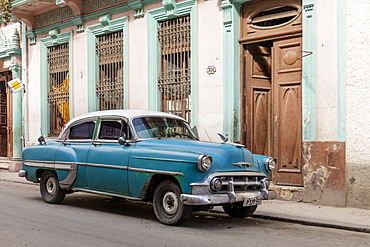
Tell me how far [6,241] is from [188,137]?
3499mm

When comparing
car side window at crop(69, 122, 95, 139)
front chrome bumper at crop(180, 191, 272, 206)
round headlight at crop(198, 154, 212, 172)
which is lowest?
front chrome bumper at crop(180, 191, 272, 206)

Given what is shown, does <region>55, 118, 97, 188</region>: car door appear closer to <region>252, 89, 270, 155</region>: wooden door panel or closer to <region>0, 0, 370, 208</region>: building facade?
<region>0, 0, 370, 208</region>: building facade

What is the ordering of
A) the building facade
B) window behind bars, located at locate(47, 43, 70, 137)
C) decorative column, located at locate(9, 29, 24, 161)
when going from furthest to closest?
decorative column, located at locate(9, 29, 24, 161)
window behind bars, located at locate(47, 43, 70, 137)
the building facade

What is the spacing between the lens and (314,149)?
9.96m

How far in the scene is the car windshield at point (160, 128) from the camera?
8172mm

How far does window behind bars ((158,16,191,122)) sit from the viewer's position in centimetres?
1279

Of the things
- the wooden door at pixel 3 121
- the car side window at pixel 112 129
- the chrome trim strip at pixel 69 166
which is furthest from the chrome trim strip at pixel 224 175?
the wooden door at pixel 3 121

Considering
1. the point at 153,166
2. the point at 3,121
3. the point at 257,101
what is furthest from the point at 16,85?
the point at 153,166

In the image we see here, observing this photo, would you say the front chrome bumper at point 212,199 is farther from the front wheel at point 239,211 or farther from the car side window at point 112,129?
the car side window at point 112,129

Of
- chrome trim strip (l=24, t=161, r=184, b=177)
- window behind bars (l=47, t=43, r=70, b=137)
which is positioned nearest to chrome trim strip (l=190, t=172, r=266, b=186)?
chrome trim strip (l=24, t=161, r=184, b=177)

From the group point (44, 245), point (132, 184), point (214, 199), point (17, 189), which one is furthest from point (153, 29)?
point (44, 245)

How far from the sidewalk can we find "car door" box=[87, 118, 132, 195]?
191 cm

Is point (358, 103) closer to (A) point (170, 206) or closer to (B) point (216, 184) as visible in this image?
(B) point (216, 184)

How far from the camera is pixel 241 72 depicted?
11688mm
